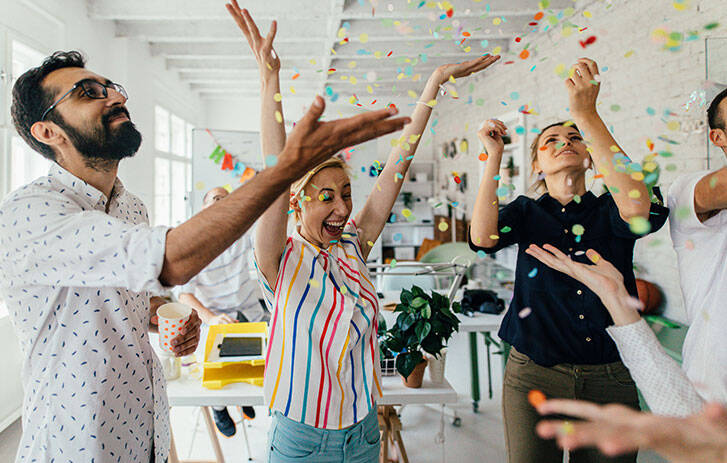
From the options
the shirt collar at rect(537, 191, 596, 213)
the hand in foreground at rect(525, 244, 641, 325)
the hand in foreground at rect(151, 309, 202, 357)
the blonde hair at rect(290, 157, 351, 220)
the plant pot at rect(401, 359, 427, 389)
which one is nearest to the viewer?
the hand in foreground at rect(525, 244, 641, 325)

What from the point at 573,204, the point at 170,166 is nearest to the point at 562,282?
the point at 573,204

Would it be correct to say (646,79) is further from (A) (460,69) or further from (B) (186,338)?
(B) (186,338)

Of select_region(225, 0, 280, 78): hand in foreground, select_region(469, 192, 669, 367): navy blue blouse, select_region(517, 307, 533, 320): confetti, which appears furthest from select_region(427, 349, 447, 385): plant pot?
select_region(225, 0, 280, 78): hand in foreground

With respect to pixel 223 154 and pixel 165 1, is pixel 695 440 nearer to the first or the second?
pixel 165 1

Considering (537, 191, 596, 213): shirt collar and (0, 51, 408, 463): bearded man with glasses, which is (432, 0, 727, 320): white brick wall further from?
(0, 51, 408, 463): bearded man with glasses

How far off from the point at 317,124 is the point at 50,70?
2.79 feet

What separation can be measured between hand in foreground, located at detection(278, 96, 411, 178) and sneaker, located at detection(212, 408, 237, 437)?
2636 mm

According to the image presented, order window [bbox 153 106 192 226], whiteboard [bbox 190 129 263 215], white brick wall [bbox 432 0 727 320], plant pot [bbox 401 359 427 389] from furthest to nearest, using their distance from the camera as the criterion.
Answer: window [bbox 153 106 192 226], whiteboard [bbox 190 129 263 215], white brick wall [bbox 432 0 727 320], plant pot [bbox 401 359 427 389]

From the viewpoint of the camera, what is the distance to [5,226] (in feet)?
3.07

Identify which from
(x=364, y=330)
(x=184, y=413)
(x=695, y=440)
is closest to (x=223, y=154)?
(x=184, y=413)

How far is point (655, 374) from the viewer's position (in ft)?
2.80

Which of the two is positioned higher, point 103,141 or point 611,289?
point 103,141

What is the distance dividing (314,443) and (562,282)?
0.95m

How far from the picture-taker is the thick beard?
113 centimetres
